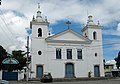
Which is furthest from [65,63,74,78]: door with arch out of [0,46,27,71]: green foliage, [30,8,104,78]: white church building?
[0,46,27,71]: green foliage

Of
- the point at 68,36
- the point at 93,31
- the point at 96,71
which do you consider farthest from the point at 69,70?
the point at 93,31

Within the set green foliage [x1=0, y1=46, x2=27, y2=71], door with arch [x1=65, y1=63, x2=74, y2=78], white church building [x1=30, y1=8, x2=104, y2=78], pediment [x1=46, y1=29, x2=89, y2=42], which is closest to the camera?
white church building [x1=30, y1=8, x2=104, y2=78]

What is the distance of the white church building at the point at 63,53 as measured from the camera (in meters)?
41.3

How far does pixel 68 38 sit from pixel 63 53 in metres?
2.90

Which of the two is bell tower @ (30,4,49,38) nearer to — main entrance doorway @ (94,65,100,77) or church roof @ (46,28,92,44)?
church roof @ (46,28,92,44)

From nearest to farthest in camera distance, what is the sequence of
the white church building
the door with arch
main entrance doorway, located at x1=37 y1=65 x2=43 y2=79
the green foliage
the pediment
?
main entrance doorway, located at x1=37 y1=65 x2=43 y2=79 < the white church building < the door with arch < the pediment < the green foliage

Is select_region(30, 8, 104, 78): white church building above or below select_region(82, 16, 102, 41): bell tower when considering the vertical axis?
below

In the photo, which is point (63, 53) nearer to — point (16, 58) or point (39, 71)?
point (39, 71)

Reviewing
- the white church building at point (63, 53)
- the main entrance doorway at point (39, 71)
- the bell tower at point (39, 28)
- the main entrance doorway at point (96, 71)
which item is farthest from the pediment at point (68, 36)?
the main entrance doorway at point (96, 71)

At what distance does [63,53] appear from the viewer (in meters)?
42.0

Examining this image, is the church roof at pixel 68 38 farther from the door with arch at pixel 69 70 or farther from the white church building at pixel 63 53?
the door with arch at pixel 69 70

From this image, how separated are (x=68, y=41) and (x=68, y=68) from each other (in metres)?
4.74

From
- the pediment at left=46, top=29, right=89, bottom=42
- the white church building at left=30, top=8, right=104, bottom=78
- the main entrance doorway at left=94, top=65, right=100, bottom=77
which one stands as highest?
the pediment at left=46, top=29, right=89, bottom=42

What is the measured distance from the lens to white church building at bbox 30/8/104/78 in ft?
135
